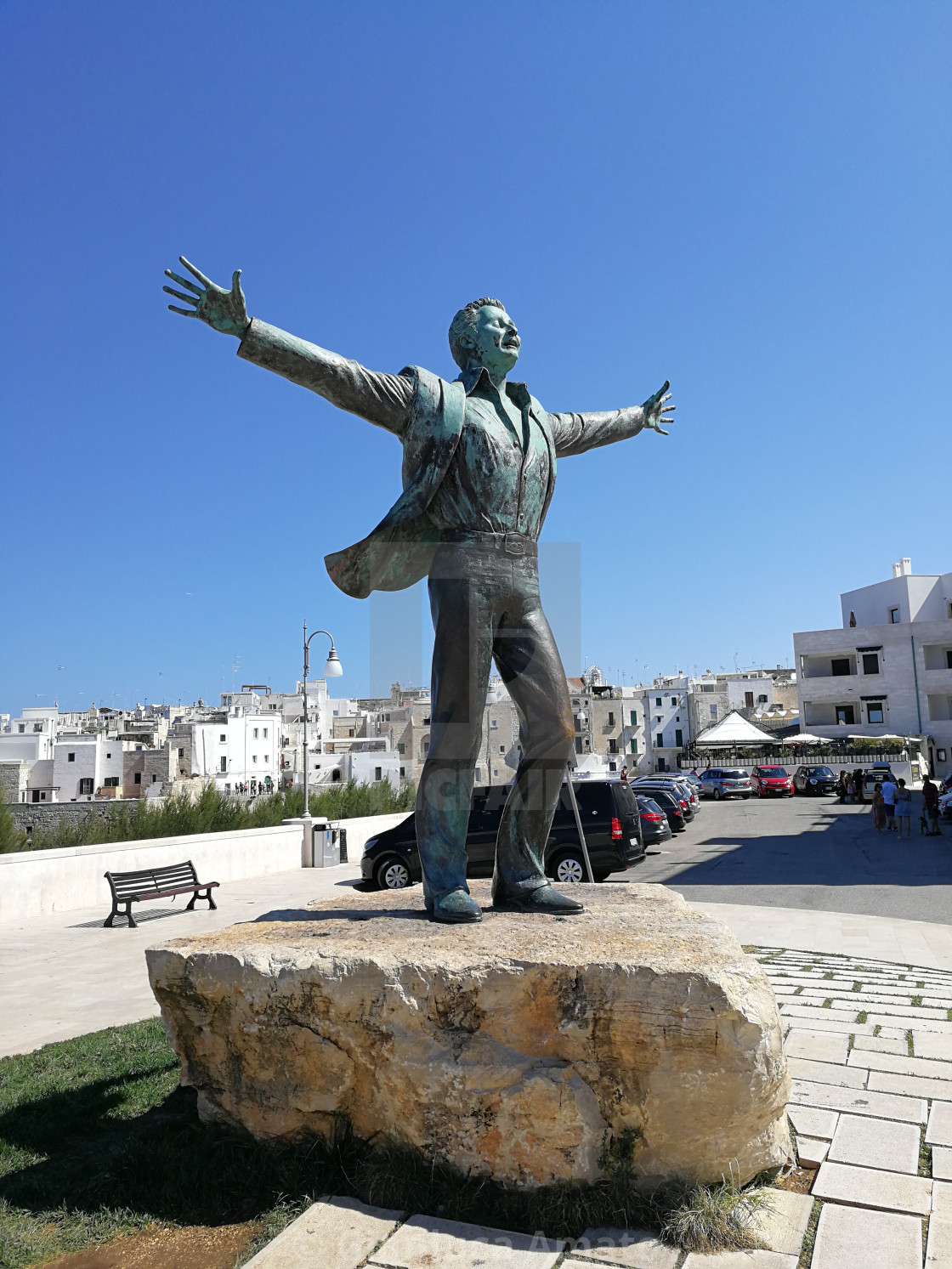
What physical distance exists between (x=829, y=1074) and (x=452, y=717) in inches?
94.5

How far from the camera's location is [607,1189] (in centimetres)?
287

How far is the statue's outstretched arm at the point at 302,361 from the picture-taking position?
3.70 m

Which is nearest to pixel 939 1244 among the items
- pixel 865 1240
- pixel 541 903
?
pixel 865 1240

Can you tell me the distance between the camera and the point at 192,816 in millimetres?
17141

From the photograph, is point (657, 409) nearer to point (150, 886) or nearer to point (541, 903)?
point (541, 903)

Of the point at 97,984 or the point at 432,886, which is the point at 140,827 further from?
the point at 432,886

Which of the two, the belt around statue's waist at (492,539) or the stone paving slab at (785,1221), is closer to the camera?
the stone paving slab at (785,1221)

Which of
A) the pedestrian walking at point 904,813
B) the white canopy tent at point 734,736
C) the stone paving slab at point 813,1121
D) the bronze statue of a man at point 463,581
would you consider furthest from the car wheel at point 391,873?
the white canopy tent at point 734,736

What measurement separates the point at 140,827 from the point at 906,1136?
1507 centimetres

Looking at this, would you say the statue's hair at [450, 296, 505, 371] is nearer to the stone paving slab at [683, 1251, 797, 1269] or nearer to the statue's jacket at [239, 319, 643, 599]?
the statue's jacket at [239, 319, 643, 599]

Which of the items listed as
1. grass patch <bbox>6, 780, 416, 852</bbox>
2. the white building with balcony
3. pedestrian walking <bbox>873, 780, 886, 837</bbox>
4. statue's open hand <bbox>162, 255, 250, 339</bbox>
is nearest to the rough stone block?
statue's open hand <bbox>162, 255, 250, 339</bbox>

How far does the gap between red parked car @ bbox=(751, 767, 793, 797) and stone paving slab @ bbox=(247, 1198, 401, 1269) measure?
36051 mm

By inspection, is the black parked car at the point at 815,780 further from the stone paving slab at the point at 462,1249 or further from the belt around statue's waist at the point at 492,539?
the stone paving slab at the point at 462,1249

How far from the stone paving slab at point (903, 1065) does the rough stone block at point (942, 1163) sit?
2.88ft
